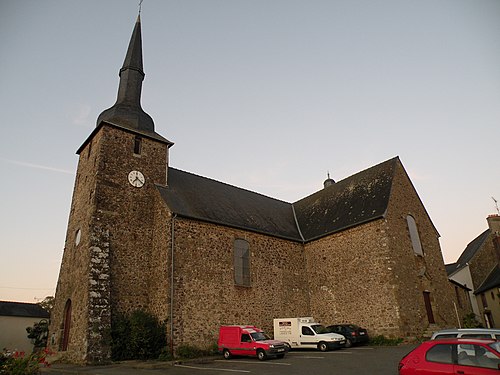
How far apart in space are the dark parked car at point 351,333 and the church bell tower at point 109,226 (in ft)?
29.5

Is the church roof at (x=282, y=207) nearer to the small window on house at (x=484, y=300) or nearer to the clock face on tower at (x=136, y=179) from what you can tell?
the clock face on tower at (x=136, y=179)

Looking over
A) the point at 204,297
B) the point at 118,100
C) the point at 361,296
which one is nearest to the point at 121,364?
the point at 204,297

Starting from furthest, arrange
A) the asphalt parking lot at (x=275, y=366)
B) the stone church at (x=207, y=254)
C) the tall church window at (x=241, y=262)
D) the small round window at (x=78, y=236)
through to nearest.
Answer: the tall church window at (x=241, y=262) → the small round window at (x=78, y=236) → the stone church at (x=207, y=254) → the asphalt parking lot at (x=275, y=366)

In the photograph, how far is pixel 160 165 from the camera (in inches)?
784

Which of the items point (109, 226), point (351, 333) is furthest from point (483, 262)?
point (109, 226)

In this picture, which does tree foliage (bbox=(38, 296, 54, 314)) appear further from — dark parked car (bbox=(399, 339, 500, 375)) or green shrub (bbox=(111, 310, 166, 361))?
dark parked car (bbox=(399, 339, 500, 375))

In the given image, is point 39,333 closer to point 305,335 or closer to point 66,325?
point 66,325

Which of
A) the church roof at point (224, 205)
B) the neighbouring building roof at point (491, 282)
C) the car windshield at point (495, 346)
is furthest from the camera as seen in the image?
the neighbouring building roof at point (491, 282)

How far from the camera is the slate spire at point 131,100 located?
19234 millimetres

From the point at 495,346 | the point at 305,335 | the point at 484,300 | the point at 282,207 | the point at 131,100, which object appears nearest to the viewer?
the point at 495,346

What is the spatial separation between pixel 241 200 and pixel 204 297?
839cm

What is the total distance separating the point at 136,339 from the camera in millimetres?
14344

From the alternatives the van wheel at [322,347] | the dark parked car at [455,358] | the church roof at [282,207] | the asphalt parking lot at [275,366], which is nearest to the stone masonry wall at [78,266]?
the asphalt parking lot at [275,366]

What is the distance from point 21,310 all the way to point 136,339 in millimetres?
29062
